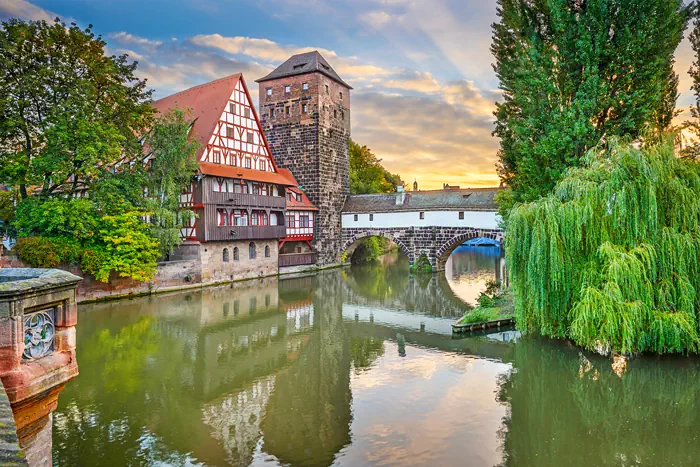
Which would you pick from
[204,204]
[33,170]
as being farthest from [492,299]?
[33,170]

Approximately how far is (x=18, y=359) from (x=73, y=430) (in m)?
5.01

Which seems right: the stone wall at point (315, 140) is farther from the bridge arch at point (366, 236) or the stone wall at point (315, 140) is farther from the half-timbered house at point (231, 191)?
the half-timbered house at point (231, 191)

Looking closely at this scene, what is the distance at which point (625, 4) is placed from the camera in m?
13.8

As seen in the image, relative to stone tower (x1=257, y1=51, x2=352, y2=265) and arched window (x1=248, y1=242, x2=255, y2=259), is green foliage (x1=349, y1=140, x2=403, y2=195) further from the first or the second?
arched window (x1=248, y1=242, x2=255, y2=259)

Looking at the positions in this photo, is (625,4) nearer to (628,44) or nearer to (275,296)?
(628,44)

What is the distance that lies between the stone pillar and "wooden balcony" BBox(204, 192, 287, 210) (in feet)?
65.4

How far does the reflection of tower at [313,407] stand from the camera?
7133 mm

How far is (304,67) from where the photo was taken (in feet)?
105

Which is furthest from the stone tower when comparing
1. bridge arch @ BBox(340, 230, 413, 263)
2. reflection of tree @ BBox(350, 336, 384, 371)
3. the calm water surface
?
reflection of tree @ BBox(350, 336, 384, 371)

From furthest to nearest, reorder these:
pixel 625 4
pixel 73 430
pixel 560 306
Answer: pixel 625 4
pixel 560 306
pixel 73 430

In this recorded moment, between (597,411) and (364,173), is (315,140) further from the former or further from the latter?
(597,411)

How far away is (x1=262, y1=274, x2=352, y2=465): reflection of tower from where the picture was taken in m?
7.13

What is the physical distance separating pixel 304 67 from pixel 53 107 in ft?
A: 58.7

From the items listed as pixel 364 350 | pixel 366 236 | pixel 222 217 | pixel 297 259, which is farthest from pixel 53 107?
pixel 366 236
